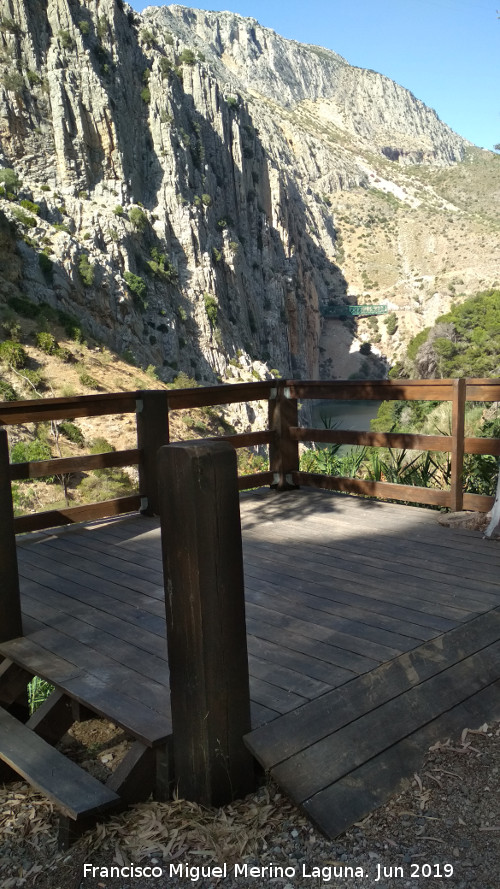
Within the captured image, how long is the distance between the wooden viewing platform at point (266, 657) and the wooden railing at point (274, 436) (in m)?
0.52

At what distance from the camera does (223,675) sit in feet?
6.71

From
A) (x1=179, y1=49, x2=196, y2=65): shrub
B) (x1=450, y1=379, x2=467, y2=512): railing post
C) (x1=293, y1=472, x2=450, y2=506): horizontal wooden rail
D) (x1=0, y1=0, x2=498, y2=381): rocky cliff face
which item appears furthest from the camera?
(x1=179, y1=49, x2=196, y2=65): shrub

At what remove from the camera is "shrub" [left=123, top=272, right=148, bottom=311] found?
124 ft

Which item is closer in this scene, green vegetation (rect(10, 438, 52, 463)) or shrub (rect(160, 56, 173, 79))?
green vegetation (rect(10, 438, 52, 463))

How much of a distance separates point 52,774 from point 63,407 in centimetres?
274

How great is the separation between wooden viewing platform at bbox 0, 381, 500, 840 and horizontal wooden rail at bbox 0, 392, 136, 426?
2.77ft

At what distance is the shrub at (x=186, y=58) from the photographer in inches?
2167

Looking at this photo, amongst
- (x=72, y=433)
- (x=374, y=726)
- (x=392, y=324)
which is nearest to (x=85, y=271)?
(x=72, y=433)

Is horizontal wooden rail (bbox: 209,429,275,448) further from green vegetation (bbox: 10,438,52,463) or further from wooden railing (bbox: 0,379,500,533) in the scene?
green vegetation (bbox: 10,438,52,463)

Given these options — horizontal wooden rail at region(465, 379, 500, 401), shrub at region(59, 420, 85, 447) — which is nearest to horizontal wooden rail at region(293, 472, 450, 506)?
horizontal wooden rail at region(465, 379, 500, 401)

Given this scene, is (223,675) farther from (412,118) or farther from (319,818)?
(412,118)

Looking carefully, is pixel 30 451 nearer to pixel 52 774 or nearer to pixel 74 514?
pixel 74 514

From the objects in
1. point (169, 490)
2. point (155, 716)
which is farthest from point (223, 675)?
point (169, 490)

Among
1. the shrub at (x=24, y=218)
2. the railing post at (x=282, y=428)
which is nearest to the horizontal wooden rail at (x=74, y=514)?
the railing post at (x=282, y=428)
